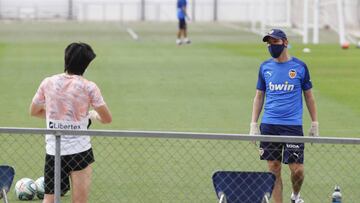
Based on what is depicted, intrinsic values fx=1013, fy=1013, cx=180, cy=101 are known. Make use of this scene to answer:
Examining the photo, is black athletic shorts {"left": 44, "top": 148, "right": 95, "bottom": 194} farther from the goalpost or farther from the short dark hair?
the goalpost

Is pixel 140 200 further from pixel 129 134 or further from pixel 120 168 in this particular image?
pixel 129 134

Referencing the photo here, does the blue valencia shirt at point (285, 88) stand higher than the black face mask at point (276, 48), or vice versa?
Result: the black face mask at point (276, 48)

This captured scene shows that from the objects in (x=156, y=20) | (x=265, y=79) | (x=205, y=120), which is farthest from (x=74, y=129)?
(x=156, y=20)

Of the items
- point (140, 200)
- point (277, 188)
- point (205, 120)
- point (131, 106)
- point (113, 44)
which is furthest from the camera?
point (113, 44)

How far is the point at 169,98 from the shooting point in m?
20.5

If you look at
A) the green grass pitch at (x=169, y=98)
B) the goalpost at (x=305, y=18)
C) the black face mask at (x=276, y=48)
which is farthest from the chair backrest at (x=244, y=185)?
the goalpost at (x=305, y=18)

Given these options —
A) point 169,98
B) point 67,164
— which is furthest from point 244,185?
point 169,98

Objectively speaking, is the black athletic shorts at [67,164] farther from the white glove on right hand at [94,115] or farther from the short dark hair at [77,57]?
the short dark hair at [77,57]

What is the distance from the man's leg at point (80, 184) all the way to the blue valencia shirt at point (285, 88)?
2285 millimetres

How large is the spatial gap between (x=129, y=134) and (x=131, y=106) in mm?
10904

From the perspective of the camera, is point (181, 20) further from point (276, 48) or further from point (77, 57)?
point (77, 57)

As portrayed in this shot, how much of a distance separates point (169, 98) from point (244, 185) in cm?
1177

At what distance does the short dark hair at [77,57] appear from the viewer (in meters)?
8.71

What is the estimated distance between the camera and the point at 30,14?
69.6m
